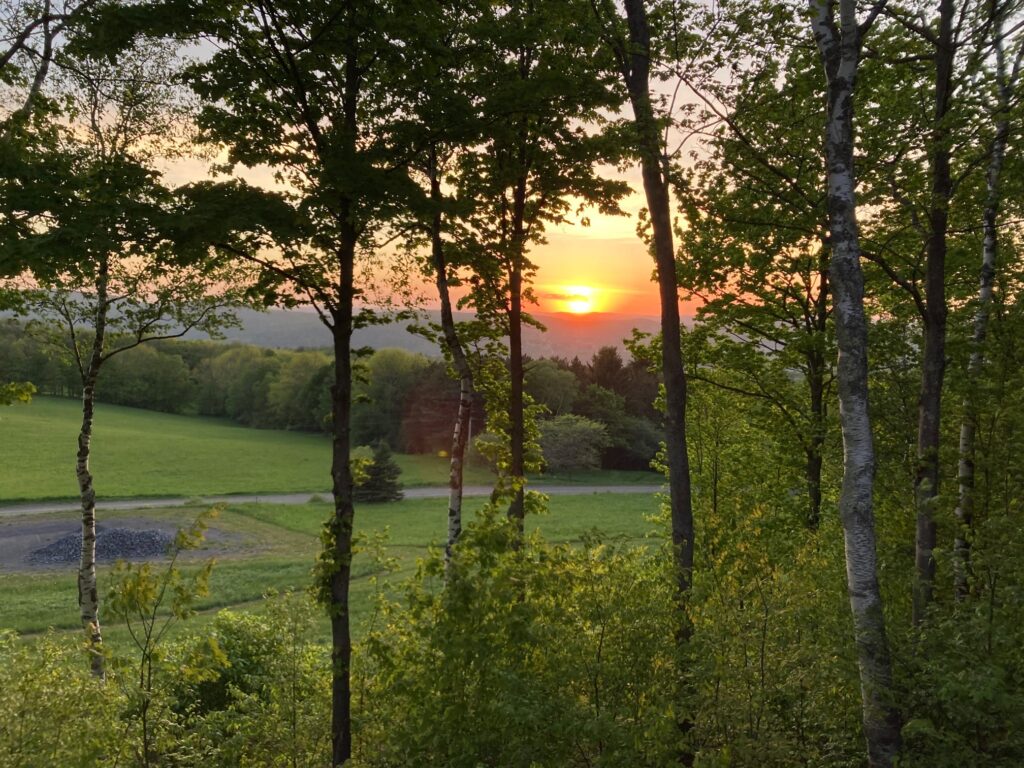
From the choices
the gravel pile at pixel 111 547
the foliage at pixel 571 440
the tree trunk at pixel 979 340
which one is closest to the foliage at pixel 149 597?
the tree trunk at pixel 979 340

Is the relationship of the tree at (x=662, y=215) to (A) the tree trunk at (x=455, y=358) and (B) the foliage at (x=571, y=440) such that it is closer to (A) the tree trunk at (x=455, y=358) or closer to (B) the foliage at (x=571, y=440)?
(A) the tree trunk at (x=455, y=358)

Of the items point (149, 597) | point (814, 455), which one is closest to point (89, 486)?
point (149, 597)

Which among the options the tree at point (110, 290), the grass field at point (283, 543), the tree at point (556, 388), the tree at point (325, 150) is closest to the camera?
the tree at point (325, 150)

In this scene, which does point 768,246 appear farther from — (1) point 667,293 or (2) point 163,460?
(2) point 163,460

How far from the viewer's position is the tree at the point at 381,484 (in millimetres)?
44062

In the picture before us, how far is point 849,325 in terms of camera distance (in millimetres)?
6461

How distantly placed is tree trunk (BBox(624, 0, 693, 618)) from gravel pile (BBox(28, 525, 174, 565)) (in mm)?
25919

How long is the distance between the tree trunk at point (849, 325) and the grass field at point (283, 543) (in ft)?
20.8

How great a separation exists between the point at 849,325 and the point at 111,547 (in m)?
33.4

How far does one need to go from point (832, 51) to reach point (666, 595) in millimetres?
6081

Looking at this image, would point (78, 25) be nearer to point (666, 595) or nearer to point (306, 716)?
point (306, 716)

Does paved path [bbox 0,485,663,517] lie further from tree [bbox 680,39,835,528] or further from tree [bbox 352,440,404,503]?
tree [bbox 680,39,835,528]

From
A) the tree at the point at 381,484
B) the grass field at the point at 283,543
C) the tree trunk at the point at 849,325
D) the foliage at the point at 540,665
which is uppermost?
the tree trunk at the point at 849,325

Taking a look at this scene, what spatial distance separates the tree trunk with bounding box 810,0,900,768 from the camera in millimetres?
6227
